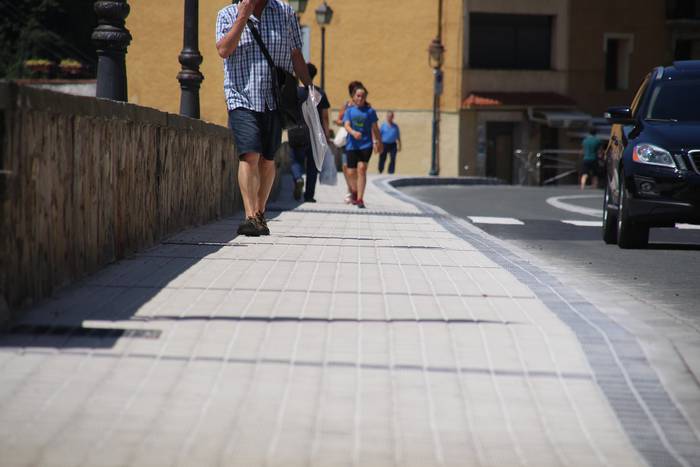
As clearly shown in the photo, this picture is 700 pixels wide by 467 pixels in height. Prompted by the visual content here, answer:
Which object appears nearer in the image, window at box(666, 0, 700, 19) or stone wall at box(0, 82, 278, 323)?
stone wall at box(0, 82, 278, 323)

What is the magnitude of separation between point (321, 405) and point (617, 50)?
52413 millimetres

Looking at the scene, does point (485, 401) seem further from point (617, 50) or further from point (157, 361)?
point (617, 50)

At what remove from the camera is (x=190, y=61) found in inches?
645

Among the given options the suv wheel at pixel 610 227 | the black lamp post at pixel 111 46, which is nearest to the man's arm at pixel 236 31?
the black lamp post at pixel 111 46

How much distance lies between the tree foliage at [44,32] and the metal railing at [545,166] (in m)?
15.9

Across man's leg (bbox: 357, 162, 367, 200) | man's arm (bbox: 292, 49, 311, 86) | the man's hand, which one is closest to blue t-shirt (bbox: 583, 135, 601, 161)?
man's leg (bbox: 357, 162, 367, 200)

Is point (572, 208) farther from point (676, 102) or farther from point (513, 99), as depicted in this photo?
point (513, 99)

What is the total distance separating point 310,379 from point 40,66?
139 feet

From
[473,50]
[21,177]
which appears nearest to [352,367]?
[21,177]

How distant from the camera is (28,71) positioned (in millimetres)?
46406

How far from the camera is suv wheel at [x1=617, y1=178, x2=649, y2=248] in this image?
12.6 metres

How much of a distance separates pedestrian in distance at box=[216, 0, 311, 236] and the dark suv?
350cm

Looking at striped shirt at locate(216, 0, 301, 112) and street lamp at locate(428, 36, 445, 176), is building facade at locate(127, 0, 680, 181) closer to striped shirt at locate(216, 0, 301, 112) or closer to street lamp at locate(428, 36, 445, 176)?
street lamp at locate(428, 36, 445, 176)

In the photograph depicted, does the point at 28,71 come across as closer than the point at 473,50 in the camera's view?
Yes
